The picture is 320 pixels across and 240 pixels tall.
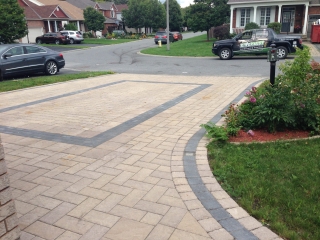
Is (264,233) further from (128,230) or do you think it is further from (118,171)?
(118,171)

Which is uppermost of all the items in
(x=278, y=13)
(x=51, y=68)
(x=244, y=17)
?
(x=278, y=13)

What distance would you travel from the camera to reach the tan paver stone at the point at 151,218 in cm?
318

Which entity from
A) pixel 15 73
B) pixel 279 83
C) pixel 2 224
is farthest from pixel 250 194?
pixel 15 73

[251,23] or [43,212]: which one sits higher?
[251,23]

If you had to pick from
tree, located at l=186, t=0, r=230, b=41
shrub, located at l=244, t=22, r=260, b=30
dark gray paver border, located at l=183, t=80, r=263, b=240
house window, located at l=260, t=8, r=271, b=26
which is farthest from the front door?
dark gray paver border, located at l=183, t=80, r=263, b=240

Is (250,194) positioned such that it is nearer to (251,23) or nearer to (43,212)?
(43,212)

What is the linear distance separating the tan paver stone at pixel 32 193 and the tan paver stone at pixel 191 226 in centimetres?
180

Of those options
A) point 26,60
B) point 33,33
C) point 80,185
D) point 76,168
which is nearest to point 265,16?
point 26,60

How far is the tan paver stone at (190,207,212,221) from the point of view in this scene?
326cm

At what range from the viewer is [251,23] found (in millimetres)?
29562

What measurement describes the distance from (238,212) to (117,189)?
1.45m

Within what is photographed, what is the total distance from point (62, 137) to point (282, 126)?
157 inches

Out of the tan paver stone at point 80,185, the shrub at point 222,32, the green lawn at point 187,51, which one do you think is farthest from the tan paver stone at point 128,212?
the shrub at point 222,32

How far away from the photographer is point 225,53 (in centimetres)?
1925
